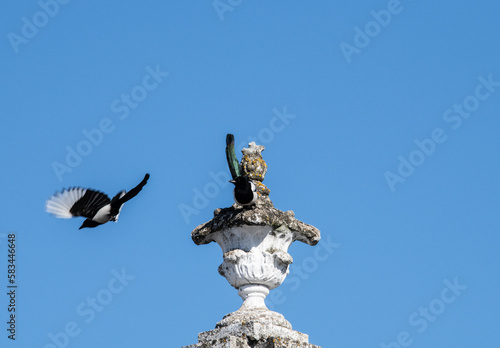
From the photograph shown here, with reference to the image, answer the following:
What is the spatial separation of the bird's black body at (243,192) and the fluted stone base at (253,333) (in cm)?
114

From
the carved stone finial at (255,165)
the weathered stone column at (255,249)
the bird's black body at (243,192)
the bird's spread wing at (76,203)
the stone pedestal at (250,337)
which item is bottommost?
the stone pedestal at (250,337)

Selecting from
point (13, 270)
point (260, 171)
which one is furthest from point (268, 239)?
point (13, 270)

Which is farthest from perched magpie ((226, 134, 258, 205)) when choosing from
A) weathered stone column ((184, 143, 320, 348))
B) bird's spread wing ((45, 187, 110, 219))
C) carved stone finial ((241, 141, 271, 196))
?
bird's spread wing ((45, 187, 110, 219))

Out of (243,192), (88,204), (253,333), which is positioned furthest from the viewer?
(88,204)

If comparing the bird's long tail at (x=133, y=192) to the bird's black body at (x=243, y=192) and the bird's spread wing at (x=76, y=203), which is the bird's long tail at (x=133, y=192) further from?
the bird's black body at (x=243, y=192)

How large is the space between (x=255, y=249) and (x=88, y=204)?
6.73 ft

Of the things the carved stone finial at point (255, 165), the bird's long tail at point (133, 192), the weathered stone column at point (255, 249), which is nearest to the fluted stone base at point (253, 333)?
the weathered stone column at point (255, 249)

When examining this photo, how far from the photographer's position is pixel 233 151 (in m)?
7.43

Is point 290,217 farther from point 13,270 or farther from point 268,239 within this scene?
point 13,270

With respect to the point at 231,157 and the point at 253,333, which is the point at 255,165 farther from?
the point at 253,333

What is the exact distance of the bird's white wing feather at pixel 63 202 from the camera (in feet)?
25.0

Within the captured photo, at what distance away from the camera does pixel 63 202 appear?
768 cm

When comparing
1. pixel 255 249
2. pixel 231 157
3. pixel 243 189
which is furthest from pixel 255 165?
pixel 255 249

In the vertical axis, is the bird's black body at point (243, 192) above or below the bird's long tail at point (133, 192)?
below
